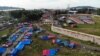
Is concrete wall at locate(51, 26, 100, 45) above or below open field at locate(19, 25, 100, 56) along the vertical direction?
above

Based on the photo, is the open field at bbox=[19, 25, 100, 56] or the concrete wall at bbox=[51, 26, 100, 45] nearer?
the open field at bbox=[19, 25, 100, 56]

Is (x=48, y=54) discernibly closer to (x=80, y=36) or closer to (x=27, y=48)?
(x=27, y=48)

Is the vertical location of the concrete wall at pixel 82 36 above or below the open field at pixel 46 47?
above

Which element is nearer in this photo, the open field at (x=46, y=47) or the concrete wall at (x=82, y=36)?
the open field at (x=46, y=47)

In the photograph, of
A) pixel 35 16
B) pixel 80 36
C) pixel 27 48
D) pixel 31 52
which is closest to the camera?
pixel 31 52

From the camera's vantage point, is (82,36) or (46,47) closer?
(46,47)

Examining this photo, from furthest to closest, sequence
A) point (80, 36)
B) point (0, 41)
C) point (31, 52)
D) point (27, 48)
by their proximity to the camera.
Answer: point (0, 41) < point (80, 36) < point (27, 48) < point (31, 52)

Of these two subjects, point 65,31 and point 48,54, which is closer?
point 48,54

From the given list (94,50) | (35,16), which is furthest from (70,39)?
(35,16)

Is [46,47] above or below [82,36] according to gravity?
below
